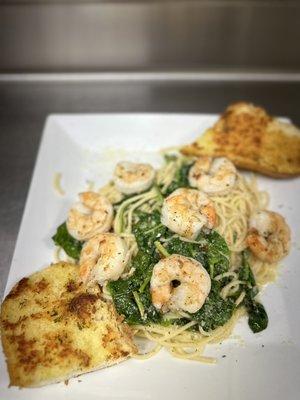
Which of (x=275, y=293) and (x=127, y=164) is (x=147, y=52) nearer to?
(x=127, y=164)

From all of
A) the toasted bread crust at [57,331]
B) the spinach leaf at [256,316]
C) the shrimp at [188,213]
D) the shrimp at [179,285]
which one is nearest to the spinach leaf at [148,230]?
the shrimp at [188,213]

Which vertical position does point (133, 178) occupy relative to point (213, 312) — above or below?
above

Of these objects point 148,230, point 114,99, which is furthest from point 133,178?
point 114,99

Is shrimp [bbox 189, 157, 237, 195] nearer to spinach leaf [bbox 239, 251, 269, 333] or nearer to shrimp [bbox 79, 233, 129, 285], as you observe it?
spinach leaf [bbox 239, 251, 269, 333]

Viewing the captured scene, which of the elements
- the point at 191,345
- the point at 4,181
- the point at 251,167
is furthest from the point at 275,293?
the point at 4,181

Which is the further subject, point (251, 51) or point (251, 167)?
point (251, 51)

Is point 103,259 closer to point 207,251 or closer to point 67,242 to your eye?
point 67,242
